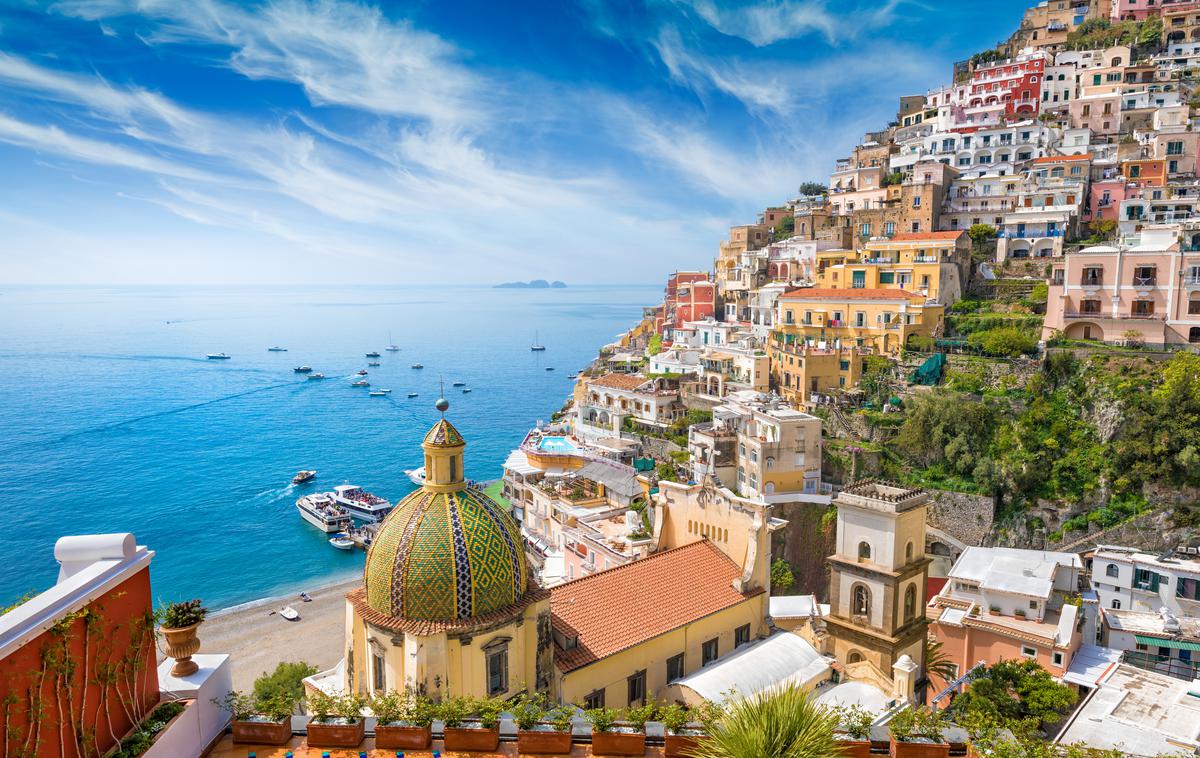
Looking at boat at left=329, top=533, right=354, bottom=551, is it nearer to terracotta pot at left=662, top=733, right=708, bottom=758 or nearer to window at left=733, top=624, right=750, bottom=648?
window at left=733, top=624, right=750, bottom=648

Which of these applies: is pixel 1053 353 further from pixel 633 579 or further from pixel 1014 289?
pixel 633 579

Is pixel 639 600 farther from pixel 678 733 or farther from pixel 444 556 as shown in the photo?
pixel 678 733

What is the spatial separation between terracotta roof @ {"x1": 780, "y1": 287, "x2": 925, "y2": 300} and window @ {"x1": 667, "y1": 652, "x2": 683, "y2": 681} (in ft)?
117

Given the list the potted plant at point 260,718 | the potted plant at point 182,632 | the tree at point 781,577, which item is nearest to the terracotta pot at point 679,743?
the potted plant at point 260,718

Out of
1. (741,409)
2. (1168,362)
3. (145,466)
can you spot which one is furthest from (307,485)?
(1168,362)

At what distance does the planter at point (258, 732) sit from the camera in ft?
31.1

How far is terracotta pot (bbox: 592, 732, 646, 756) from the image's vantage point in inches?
391

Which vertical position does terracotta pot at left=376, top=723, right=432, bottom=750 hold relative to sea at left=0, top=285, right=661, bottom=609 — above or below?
above

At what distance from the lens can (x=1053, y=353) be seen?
40.8 meters

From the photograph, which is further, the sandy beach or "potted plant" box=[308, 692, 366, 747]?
the sandy beach

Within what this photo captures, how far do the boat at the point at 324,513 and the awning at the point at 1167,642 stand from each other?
156 ft

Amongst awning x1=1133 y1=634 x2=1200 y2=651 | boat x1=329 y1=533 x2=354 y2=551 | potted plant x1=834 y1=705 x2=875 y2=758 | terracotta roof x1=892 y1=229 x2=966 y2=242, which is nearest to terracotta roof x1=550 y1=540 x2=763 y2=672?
potted plant x1=834 y1=705 x2=875 y2=758

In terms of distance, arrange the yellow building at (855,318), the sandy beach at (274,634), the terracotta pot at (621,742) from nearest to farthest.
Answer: the terracotta pot at (621,742), the sandy beach at (274,634), the yellow building at (855,318)

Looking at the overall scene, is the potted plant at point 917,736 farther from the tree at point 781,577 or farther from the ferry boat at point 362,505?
the ferry boat at point 362,505
